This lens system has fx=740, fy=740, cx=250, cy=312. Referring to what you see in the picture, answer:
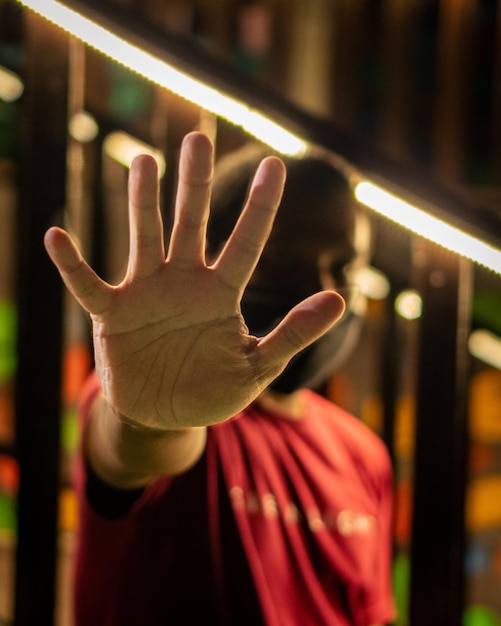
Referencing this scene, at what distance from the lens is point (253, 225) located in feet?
2.27

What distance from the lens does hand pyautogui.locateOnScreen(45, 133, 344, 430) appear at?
0.69 m

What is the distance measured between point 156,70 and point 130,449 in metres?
0.44

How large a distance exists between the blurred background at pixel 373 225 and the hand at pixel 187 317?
0.40ft

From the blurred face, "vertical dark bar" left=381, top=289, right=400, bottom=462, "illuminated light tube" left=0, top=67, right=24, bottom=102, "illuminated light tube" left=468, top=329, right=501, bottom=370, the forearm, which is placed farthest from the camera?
"vertical dark bar" left=381, top=289, right=400, bottom=462

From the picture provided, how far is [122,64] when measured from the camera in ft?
2.82

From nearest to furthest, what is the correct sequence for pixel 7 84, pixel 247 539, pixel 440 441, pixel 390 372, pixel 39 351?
1. pixel 440 441
2. pixel 39 351
3. pixel 247 539
4. pixel 7 84
5. pixel 390 372

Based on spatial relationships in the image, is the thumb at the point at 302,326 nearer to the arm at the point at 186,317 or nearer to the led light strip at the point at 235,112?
the arm at the point at 186,317

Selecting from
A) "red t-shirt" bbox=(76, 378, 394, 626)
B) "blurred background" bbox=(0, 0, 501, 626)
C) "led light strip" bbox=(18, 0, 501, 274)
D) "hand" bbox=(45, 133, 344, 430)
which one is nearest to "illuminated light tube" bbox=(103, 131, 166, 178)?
"blurred background" bbox=(0, 0, 501, 626)

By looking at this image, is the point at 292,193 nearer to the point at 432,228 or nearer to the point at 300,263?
the point at 300,263

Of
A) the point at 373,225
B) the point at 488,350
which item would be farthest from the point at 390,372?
the point at 373,225

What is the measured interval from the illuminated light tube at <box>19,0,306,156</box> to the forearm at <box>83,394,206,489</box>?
1.22 feet

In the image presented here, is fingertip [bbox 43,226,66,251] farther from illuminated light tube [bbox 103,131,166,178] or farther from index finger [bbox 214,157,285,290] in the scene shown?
illuminated light tube [bbox 103,131,166,178]

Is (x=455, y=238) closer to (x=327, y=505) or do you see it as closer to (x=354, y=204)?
(x=354, y=204)

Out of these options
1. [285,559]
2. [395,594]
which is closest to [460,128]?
[395,594]
